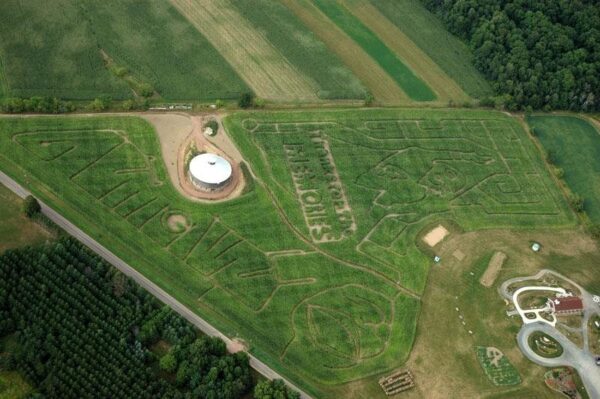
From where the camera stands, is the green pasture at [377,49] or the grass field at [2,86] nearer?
the grass field at [2,86]

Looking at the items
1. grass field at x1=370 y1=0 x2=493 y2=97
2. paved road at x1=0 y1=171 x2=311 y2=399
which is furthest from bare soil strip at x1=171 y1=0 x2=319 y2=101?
paved road at x1=0 y1=171 x2=311 y2=399

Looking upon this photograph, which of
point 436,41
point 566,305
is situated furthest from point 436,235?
point 436,41

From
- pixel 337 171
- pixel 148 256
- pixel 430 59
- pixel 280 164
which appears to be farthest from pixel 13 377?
pixel 430 59

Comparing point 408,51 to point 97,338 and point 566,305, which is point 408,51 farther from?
point 97,338

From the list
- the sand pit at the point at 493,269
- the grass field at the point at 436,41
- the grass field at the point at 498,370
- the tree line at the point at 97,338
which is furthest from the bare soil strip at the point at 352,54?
the tree line at the point at 97,338

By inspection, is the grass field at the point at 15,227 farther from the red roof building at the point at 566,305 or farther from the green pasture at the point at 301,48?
the red roof building at the point at 566,305

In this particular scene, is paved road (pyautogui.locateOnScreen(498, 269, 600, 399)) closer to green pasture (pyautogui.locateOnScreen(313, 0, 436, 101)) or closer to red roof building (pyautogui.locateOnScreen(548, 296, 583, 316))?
red roof building (pyautogui.locateOnScreen(548, 296, 583, 316))
